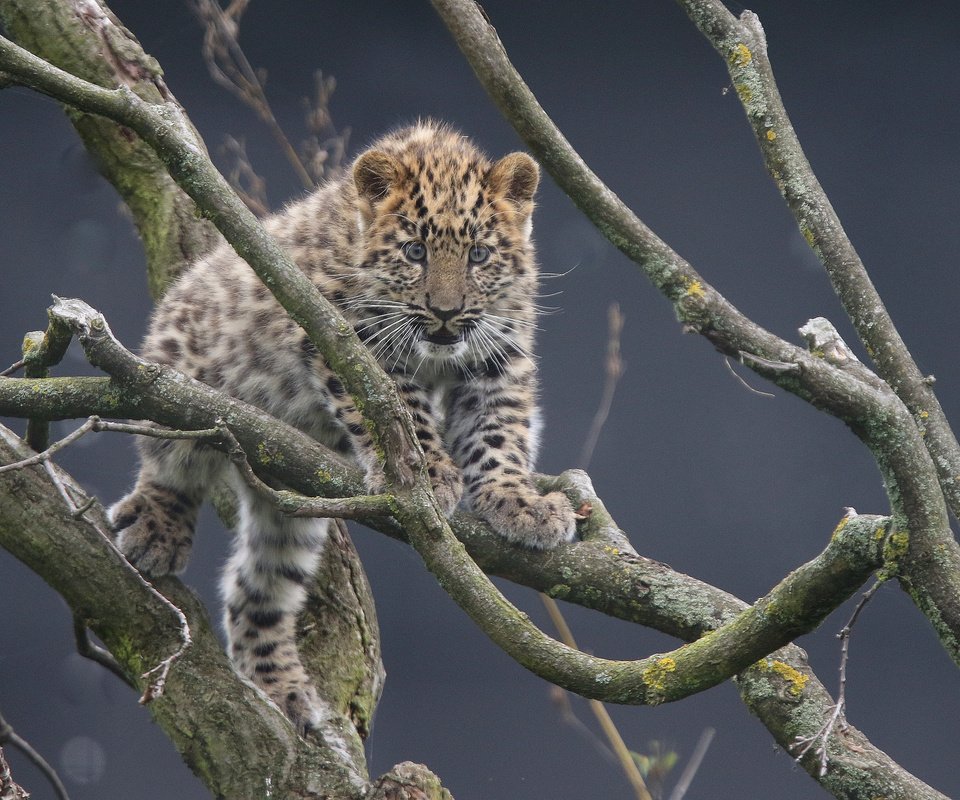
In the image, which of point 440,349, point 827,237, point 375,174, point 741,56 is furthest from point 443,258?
point 827,237

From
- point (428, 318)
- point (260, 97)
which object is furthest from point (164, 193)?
point (428, 318)

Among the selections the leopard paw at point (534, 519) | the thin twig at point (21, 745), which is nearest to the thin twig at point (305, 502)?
the leopard paw at point (534, 519)

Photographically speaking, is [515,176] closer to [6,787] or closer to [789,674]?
[789,674]

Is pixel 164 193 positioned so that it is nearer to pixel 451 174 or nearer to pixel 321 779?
pixel 451 174

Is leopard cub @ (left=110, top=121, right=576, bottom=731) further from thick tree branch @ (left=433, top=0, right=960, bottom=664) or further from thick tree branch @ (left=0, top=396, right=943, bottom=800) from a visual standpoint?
thick tree branch @ (left=433, top=0, right=960, bottom=664)

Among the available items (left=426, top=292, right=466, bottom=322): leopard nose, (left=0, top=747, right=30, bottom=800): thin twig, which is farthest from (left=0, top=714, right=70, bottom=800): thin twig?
(left=426, top=292, right=466, bottom=322): leopard nose

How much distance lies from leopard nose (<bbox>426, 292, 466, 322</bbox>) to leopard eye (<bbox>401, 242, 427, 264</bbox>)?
0.38ft

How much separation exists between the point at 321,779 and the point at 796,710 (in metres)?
1.16

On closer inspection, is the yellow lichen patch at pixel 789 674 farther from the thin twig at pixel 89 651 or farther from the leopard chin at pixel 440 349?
the thin twig at pixel 89 651

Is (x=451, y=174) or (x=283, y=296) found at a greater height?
(x=451, y=174)

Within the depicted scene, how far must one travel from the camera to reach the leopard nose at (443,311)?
3.22m

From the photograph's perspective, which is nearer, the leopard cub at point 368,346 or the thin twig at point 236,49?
the leopard cub at point 368,346

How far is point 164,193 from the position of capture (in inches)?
158

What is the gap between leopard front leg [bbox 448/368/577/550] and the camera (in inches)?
112
